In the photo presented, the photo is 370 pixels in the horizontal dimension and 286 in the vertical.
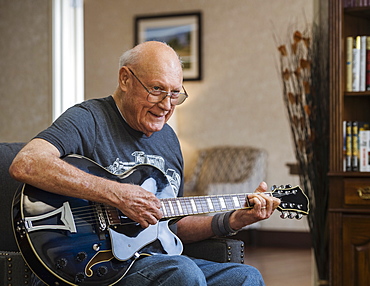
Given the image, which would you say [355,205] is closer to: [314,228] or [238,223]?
[314,228]

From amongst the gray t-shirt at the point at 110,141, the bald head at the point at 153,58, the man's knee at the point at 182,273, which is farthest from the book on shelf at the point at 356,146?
the man's knee at the point at 182,273

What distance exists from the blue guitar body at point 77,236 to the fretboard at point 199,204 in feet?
0.29

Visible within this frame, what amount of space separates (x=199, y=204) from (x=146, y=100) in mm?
364

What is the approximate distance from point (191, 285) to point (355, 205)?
1516 mm

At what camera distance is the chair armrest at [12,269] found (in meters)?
1.64

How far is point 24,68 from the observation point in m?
3.09

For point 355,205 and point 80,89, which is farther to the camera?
point 80,89

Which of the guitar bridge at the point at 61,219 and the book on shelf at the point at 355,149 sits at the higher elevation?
the book on shelf at the point at 355,149

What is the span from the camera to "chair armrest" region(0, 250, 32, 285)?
1.64 meters

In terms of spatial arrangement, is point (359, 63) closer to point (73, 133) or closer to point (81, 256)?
point (73, 133)

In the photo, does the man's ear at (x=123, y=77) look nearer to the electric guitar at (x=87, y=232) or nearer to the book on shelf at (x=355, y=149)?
the electric guitar at (x=87, y=232)

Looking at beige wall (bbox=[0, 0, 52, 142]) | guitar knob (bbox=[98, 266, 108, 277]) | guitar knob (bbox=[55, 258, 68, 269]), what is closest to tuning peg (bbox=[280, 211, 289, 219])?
guitar knob (bbox=[98, 266, 108, 277])

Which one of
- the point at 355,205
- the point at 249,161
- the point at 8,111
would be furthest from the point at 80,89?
the point at 249,161

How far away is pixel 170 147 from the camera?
207 centimetres
